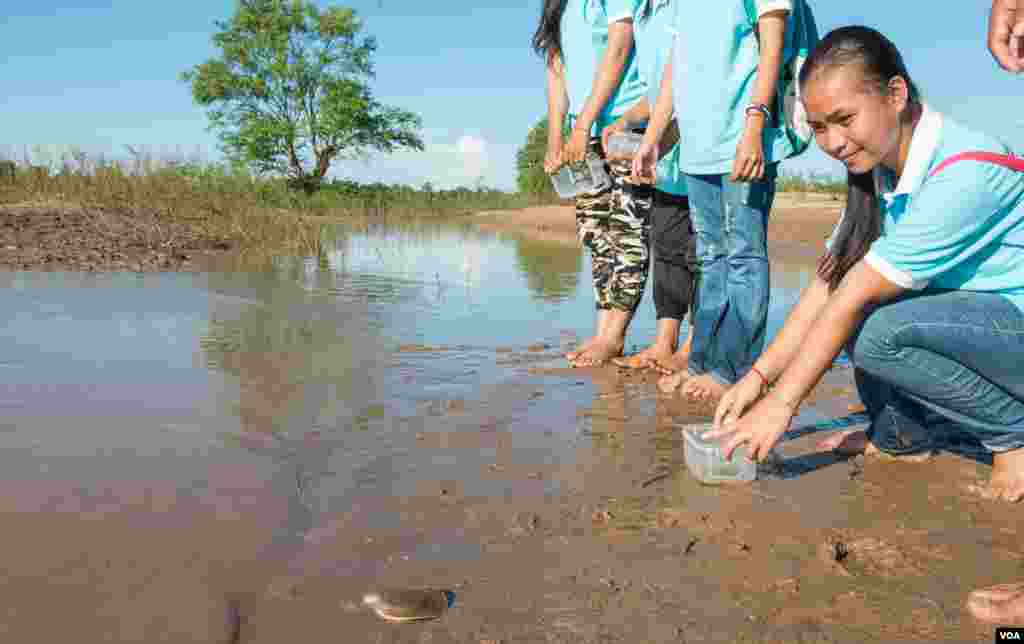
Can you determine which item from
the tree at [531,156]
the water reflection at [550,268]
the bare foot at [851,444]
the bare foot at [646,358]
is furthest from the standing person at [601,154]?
the tree at [531,156]

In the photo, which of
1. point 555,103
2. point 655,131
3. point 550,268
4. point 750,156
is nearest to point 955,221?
point 750,156

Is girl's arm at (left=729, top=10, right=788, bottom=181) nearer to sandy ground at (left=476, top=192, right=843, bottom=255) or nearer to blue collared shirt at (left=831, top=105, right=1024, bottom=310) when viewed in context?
blue collared shirt at (left=831, top=105, right=1024, bottom=310)

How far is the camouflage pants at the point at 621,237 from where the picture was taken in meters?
3.74

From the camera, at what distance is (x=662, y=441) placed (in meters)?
2.50

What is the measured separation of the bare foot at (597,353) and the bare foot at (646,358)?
0.22 ft

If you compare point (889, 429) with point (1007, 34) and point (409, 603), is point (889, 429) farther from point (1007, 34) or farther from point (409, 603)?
point (409, 603)

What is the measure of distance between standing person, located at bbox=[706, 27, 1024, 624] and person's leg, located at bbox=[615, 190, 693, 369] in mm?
1468

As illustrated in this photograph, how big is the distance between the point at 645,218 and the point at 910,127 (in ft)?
6.13

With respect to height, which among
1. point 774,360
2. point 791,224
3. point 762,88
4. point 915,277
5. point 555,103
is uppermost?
point 555,103

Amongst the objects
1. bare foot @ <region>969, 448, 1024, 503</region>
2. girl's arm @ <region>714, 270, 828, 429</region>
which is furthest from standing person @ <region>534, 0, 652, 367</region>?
bare foot @ <region>969, 448, 1024, 503</region>

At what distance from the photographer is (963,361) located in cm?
197

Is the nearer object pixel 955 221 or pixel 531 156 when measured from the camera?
pixel 955 221

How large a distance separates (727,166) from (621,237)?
33.4 inches

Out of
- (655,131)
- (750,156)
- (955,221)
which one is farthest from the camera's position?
(655,131)
